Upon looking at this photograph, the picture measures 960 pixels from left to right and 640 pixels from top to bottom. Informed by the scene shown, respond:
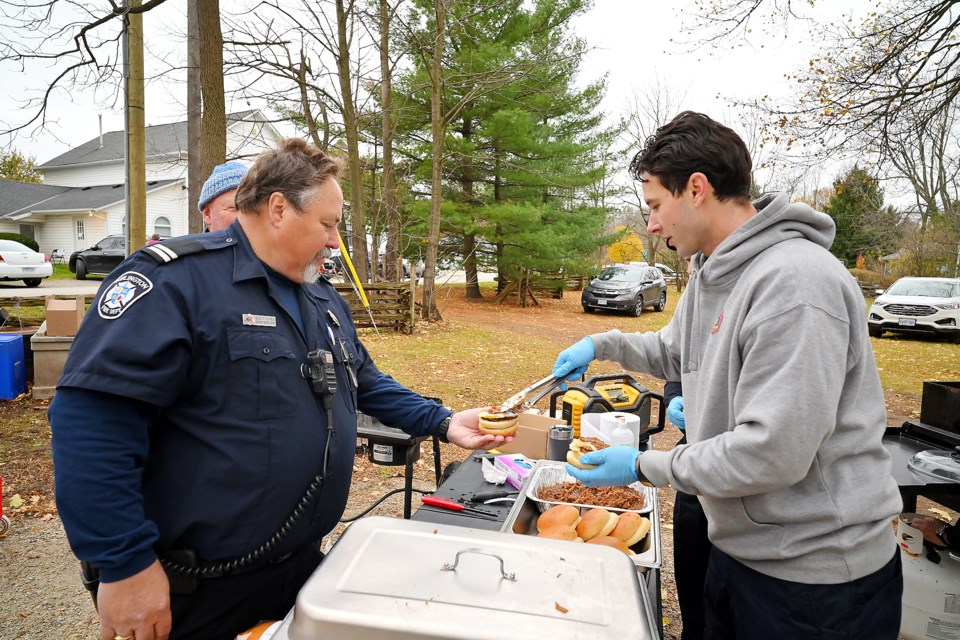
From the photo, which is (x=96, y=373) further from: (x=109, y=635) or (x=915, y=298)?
(x=915, y=298)

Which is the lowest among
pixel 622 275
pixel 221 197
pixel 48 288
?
pixel 48 288

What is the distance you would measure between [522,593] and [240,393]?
0.96 metres

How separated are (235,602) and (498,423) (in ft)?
3.56

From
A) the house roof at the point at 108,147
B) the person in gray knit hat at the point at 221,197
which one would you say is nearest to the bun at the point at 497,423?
the person in gray knit hat at the point at 221,197

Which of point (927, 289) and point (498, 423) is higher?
point (927, 289)

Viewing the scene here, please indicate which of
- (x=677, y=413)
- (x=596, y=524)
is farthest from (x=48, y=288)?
(x=596, y=524)

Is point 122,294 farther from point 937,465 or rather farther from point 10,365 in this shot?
point 10,365

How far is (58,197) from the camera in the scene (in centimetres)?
3169

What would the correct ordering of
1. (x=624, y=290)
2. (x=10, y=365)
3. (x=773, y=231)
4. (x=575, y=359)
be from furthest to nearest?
1. (x=624, y=290)
2. (x=10, y=365)
3. (x=575, y=359)
4. (x=773, y=231)

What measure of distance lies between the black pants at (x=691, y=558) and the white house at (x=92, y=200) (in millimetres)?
27140

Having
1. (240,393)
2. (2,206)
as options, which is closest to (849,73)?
(240,393)

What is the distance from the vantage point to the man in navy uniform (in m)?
1.42

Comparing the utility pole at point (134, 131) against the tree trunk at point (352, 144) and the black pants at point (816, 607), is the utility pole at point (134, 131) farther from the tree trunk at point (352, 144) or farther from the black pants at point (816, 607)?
the black pants at point (816, 607)

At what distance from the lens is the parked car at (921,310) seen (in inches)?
558
